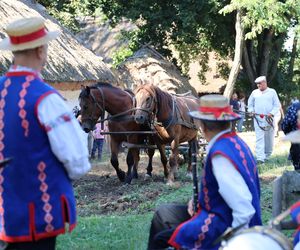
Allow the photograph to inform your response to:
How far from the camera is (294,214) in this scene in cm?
423

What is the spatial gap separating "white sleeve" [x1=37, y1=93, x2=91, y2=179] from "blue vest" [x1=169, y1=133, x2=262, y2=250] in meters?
1.01

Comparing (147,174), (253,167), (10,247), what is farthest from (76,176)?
(147,174)

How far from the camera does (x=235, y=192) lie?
4188 millimetres

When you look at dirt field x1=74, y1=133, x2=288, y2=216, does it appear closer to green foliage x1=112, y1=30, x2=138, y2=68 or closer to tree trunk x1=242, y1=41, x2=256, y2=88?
green foliage x1=112, y1=30, x2=138, y2=68

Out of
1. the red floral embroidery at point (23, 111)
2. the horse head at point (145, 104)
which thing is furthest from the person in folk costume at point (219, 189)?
the horse head at point (145, 104)

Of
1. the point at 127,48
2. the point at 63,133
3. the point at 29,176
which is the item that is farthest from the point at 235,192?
the point at 127,48

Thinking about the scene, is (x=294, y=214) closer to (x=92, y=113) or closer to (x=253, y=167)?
(x=253, y=167)

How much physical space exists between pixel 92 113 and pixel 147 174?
79.0 inches

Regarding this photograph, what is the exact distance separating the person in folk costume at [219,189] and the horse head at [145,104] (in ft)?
21.6

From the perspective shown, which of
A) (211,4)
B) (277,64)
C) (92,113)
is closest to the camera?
(92,113)

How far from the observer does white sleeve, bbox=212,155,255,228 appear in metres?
4.20

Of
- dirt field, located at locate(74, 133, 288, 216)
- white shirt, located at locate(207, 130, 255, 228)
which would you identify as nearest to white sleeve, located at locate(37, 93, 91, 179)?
white shirt, located at locate(207, 130, 255, 228)

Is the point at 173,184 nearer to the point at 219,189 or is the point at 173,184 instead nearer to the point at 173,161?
the point at 173,161

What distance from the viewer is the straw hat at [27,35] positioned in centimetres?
391
